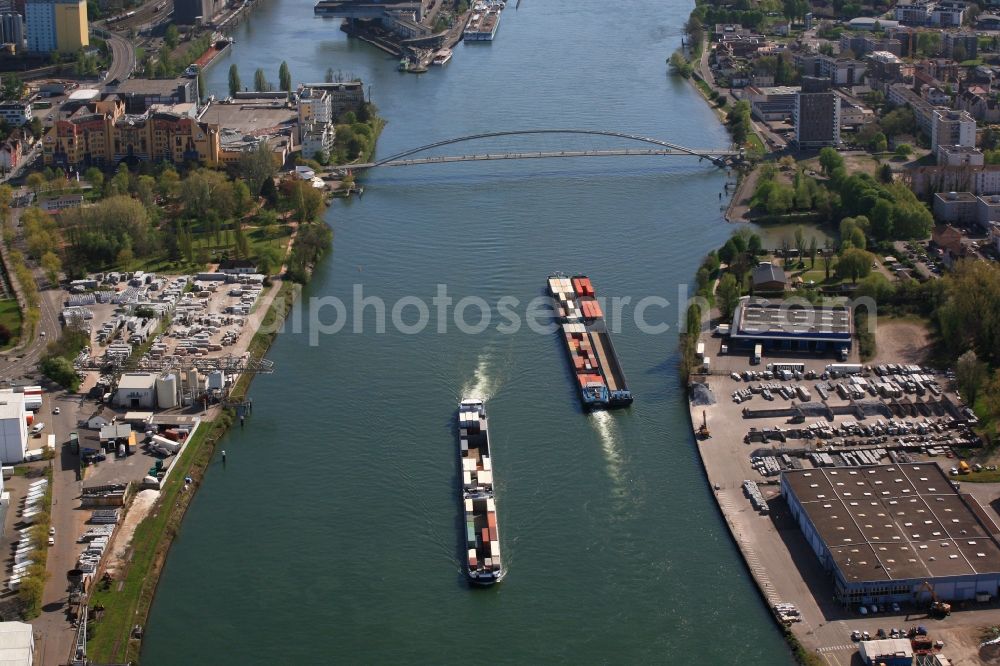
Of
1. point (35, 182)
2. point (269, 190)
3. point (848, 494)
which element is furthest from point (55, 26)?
point (848, 494)

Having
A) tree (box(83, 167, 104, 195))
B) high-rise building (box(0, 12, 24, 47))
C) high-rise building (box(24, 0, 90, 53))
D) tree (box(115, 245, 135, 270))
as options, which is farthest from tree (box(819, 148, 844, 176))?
high-rise building (box(0, 12, 24, 47))

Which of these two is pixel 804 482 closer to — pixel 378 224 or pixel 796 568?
pixel 796 568

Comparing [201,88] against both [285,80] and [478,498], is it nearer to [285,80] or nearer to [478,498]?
[285,80]

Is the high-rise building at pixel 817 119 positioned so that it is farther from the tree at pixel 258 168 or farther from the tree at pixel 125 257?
the tree at pixel 125 257

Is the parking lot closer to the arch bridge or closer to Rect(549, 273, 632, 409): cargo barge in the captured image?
Rect(549, 273, 632, 409): cargo barge

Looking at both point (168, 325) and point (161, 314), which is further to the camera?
point (161, 314)

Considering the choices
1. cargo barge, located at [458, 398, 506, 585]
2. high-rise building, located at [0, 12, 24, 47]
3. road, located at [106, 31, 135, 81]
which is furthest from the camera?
high-rise building, located at [0, 12, 24, 47]
